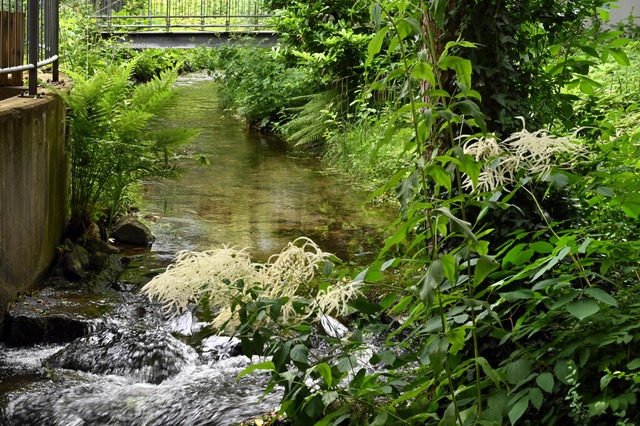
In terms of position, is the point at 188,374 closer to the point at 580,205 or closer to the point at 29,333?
the point at 29,333

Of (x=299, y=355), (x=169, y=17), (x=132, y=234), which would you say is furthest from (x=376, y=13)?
(x=169, y=17)

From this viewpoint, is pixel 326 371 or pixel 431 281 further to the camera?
pixel 326 371

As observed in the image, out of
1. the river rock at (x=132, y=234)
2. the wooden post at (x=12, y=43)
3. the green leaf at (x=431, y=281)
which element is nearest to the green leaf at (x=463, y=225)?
the green leaf at (x=431, y=281)

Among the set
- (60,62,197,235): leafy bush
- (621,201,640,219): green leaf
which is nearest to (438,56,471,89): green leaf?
(621,201,640,219): green leaf

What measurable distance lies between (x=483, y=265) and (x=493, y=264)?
33 mm

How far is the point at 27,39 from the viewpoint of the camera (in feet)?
24.8

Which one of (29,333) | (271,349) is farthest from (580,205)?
(29,333)

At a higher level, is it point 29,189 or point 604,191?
point 604,191

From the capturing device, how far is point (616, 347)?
3223mm

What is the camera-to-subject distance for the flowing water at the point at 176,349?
5145 mm

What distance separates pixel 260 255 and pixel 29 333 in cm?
239

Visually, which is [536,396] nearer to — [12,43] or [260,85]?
[12,43]

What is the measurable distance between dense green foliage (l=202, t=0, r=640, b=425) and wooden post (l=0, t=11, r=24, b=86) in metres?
3.91

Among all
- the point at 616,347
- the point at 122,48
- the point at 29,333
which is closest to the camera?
the point at 616,347
